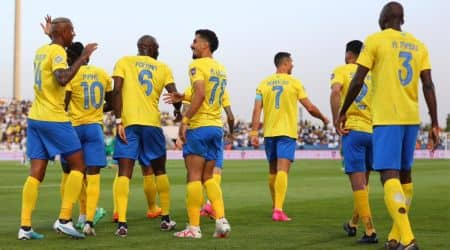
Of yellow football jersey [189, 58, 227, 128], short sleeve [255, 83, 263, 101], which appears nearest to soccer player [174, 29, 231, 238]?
yellow football jersey [189, 58, 227, 128]

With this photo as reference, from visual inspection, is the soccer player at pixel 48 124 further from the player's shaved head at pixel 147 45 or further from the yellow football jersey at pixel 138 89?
the player's shaved head at pixel 147 45

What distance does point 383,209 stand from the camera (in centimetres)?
1302

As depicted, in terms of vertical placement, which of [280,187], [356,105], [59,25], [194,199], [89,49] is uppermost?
[59,25]

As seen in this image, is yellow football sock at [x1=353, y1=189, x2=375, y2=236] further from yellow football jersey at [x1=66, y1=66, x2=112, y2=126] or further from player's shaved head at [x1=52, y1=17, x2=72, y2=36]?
player's shaved head at [x1=52, y1=17, x2=72, y2=36]

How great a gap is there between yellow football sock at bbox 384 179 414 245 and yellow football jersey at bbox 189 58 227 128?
8.26ft

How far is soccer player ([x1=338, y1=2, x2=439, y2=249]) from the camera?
24.7 ft

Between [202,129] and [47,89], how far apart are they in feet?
5.87

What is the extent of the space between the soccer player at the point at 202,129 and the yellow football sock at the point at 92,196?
1108 millimetres

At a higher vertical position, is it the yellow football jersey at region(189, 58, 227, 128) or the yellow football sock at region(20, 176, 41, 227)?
the yellow football jersey at region(189, 58, 227, 128)

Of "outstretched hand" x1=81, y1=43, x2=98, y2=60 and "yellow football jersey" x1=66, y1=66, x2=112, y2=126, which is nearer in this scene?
"outstretched hand" x1=81, y1=43, x2=98, y2=60

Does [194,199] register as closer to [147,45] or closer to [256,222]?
[256,222]

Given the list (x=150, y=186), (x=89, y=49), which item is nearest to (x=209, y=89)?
(x=89, y=49)

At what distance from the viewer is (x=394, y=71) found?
24.9ft

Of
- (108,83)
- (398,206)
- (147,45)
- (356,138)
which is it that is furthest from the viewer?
(108,83)
